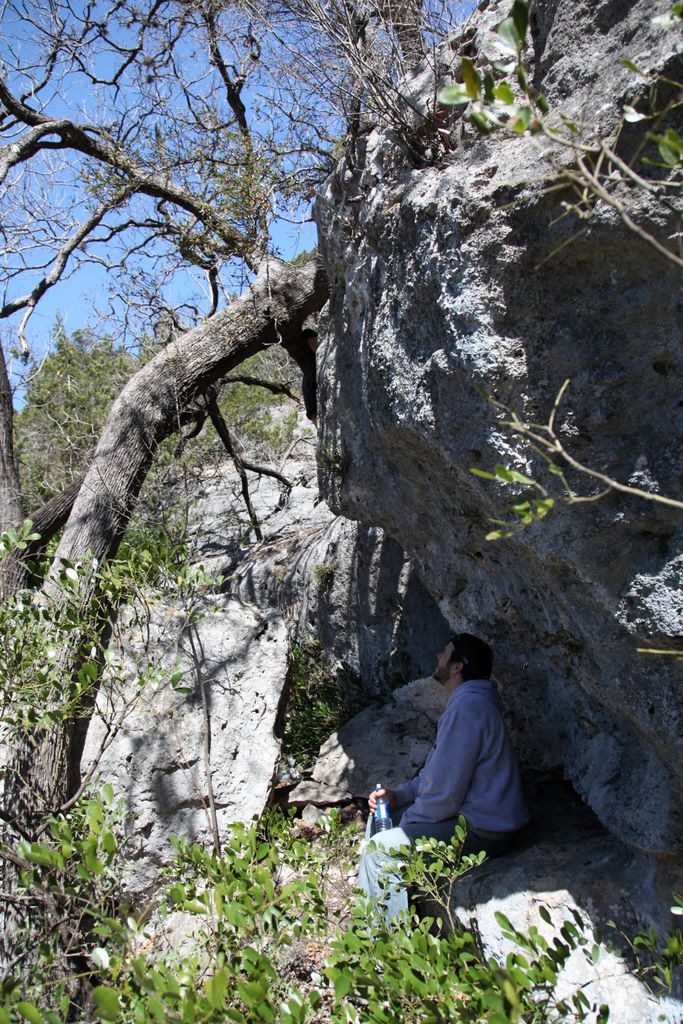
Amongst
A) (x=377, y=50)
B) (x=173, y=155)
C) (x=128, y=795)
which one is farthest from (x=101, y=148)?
(x=128, y=795)

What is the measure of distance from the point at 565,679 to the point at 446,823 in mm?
858

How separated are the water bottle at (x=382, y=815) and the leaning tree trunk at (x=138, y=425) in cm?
145

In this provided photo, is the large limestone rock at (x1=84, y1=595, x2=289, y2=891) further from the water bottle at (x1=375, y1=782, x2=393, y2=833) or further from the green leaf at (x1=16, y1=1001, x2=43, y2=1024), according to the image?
the green leaf at (x1=16, y1=1001, x2=43, y2=1024)

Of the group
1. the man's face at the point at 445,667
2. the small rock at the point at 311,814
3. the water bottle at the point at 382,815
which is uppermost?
the man's face at the point at 445,667

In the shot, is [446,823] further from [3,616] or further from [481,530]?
[3,616]

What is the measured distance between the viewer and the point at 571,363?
236 centimetres

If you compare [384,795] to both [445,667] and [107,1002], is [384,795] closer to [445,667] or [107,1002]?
[445,667]

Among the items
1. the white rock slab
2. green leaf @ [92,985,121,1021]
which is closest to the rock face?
the white rock slab

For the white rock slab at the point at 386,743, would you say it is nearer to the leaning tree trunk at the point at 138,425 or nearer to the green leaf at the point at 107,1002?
the leaning tree trunk at the point at 138,425

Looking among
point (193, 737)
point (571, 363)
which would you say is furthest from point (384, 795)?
point (571, 363)

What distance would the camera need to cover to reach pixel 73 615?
128 inches

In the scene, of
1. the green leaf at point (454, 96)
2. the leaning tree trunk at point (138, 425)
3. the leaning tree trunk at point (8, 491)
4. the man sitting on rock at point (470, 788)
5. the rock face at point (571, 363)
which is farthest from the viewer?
the leaning tree trunk at point (8, 491)

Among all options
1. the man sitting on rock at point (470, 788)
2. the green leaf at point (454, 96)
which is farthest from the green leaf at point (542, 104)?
the man sitting on rock at point (470, 788)

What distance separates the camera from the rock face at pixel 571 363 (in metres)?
2.23
